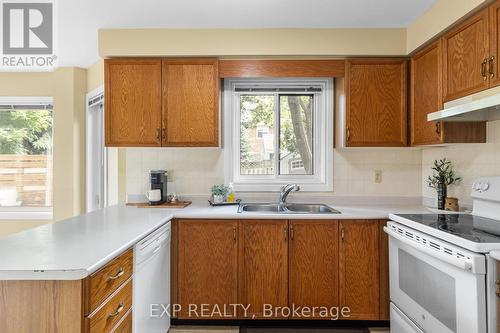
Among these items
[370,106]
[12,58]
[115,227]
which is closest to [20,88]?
[12,58]

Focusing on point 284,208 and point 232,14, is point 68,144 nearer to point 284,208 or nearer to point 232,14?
point 232,14

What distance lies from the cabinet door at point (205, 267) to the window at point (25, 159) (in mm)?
2266

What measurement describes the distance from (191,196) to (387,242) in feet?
5.55

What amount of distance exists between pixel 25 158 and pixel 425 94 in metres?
4.19

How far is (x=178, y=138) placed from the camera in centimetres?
265

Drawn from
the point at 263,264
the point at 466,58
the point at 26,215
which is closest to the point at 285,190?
the point at 263,264

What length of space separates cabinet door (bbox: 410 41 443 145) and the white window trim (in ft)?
2.24

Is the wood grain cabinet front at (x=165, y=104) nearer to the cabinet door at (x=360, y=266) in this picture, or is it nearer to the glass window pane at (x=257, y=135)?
the glass window pane at (x=257, y=135)

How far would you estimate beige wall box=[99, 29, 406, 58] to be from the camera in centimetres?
Answer: 263

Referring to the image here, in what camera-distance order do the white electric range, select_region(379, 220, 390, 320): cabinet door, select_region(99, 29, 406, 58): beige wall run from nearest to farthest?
the white electric range → select_region(379, 220, 390, 320): cabinet door → select_region(99, 29, 406, 58): beige wall

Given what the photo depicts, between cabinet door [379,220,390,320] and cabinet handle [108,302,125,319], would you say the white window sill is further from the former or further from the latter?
cabinet door [379,220,390,320]

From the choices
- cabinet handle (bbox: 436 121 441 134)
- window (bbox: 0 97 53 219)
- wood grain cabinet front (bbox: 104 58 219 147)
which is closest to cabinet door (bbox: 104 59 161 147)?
wood grain cabinet front (bbox: 104 58 219 147)

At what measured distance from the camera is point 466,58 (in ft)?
6.50

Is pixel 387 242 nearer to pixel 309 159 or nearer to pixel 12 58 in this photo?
pixel 309 159
